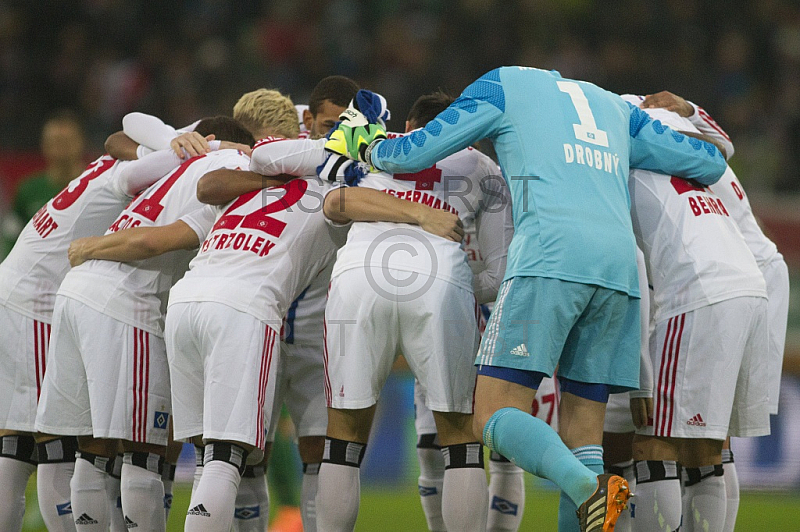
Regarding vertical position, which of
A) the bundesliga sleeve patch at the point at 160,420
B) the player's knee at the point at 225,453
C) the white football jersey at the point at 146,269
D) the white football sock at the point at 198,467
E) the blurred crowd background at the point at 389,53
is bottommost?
the white football sock at the point at 198,467

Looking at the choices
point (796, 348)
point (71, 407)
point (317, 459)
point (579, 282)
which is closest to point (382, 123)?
point (579, 282)

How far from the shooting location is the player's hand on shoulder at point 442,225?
179 inches

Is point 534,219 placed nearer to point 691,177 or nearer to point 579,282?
point 579,282

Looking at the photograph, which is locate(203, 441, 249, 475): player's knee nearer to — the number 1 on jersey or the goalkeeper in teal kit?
the goalkeeper in teal kit

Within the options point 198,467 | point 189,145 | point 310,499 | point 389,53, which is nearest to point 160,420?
point 198,467

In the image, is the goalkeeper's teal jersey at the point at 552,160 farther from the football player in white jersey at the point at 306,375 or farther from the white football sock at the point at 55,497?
the white football sock at the point at 55,497

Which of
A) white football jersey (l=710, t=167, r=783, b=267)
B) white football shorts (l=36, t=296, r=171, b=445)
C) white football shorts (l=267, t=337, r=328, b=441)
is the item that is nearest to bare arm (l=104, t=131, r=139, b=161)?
white football shorts (l=36, t=296, r=171, b=445)

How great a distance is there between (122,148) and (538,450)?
9.97ft

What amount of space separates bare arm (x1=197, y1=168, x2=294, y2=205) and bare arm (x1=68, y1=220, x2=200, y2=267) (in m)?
0.20

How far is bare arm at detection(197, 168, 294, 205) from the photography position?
192 inches

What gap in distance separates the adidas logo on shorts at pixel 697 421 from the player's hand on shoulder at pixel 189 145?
282 centimetres

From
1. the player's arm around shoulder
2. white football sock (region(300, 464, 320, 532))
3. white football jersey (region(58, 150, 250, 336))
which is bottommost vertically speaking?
white football sock (region(300, 464, 320, 532))

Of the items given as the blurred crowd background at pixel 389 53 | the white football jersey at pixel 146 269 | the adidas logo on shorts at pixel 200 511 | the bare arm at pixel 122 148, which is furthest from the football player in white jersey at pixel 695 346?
the blurred crowd background at pixel 389 53

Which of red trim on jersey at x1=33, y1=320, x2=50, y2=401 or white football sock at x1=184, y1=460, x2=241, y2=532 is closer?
white football sock at x1=184, y1=460, x2=241, y2=532
